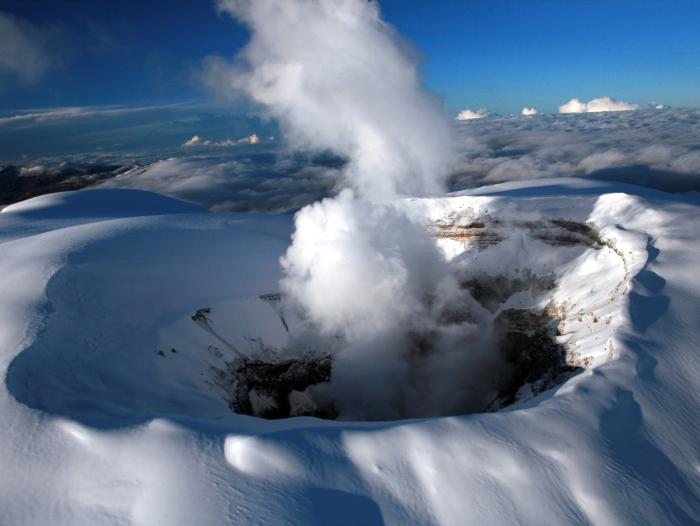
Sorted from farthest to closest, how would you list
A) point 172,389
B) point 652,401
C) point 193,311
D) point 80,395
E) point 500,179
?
point 500,179
point 193,311
point 172,389
point 80,395
point 652,401

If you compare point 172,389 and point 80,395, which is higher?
point 80,395

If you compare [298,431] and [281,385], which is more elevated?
[298,431]

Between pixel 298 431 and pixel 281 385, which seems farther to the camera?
pixel 281 385

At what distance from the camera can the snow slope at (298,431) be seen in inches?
230

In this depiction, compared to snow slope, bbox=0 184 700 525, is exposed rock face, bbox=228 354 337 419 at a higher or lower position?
lower

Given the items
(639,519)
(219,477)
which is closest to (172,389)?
(219,477)

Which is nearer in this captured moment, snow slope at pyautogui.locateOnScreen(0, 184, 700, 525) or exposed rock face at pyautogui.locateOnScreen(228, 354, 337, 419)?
snow slope at pyautogui.locateOnScreen(0, 184, 700, 525)

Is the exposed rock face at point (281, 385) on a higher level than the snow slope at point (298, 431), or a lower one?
lower

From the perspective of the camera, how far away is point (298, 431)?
675 centimetres

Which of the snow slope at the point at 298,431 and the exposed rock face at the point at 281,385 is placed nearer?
the snow slope at the point at 298,431

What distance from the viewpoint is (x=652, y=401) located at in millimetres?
7887

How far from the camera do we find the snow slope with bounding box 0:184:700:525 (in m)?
5.85

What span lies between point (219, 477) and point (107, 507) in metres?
1.54

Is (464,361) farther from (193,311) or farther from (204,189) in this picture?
(204,189)
